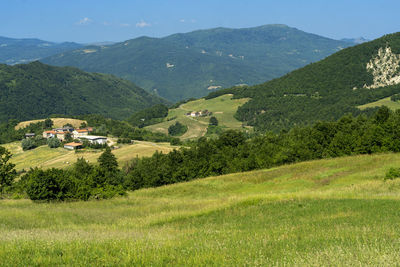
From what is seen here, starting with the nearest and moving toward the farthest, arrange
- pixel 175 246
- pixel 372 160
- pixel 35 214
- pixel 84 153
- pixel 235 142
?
pixel 175 246 → pixel 35 214 → pixel 372 160 → pixel 235 142 → pixel 84 153

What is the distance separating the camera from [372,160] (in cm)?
4909

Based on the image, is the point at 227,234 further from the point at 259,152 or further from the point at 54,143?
the point at 54,143

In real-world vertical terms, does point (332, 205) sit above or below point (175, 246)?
below

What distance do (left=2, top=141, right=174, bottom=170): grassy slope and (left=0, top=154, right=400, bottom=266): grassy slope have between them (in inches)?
4092

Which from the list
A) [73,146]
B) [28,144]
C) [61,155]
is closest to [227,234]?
[61,155]

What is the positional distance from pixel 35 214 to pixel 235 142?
66.9m

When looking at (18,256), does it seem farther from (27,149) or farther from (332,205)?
(27,149)

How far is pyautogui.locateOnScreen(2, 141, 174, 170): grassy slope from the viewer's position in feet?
452

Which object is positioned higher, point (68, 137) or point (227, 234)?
point (227, 234)

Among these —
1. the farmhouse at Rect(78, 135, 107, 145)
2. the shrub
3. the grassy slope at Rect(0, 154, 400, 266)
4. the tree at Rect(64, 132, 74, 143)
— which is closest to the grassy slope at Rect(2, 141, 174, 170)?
the shrub

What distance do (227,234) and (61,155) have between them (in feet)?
508

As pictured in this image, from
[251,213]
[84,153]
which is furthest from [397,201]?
[84,153]

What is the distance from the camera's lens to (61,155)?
513ft

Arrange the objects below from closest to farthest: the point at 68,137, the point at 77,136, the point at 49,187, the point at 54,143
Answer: the point at 49,187 → the point at 54,143 → the point at 68,137 → the point at 77,136
